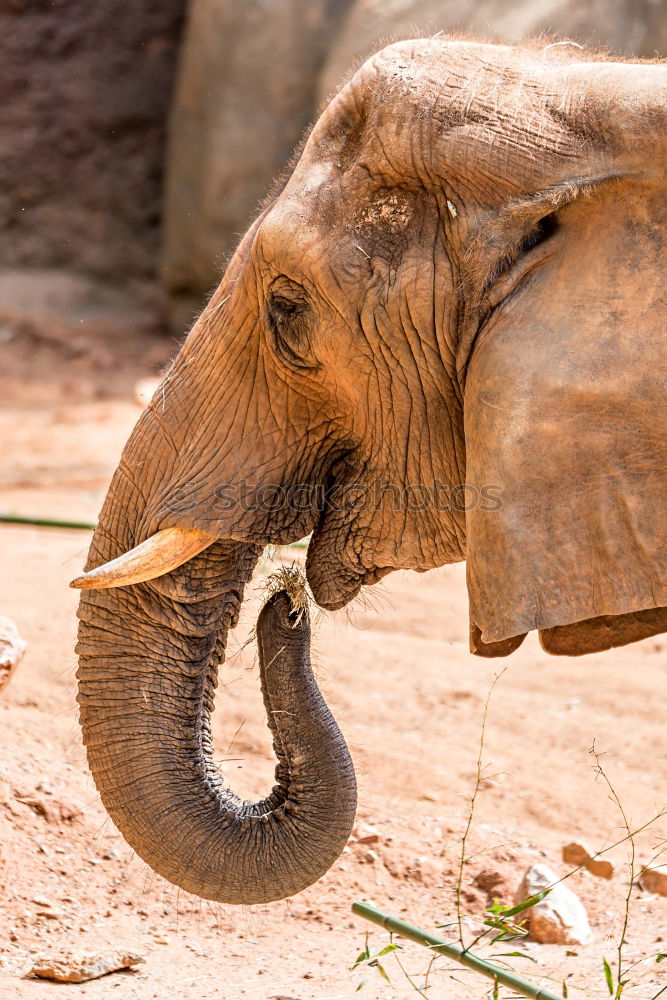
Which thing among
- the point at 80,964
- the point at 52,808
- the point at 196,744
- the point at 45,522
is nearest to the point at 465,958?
the point at 196,744

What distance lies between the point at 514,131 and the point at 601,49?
0.55 metres

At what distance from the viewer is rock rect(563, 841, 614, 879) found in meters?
3.76

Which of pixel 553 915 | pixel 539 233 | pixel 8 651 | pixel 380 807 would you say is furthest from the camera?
pixel 380 807

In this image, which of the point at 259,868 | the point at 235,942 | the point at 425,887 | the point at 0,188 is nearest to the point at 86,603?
the point at 259,868

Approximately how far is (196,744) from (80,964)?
0.66 m

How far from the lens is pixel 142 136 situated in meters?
13.5

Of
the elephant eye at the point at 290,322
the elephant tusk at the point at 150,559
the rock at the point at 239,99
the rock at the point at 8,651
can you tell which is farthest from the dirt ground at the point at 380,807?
the rock at the point at 239,99

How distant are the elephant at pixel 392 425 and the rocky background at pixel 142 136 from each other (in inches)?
348

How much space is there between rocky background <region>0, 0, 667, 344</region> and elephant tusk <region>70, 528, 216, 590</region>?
29.3 feet

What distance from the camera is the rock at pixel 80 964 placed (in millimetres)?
2971

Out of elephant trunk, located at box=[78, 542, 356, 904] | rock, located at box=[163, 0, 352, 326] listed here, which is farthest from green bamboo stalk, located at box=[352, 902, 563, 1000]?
rock, located at box=[163, 0, 352, 326]

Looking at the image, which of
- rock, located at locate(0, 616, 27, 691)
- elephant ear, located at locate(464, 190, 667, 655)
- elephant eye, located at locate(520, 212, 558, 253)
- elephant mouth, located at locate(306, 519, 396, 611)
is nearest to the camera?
elephant ear, located at locate(464, 190, 667, 655)

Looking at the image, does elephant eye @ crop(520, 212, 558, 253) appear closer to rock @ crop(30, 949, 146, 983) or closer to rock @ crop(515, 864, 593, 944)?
rock @ crop(515, 864, 593, 944)

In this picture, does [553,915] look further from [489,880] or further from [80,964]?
[80,964]
